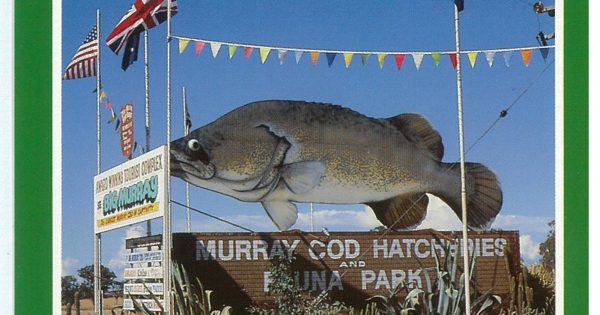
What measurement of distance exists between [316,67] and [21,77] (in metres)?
2.51

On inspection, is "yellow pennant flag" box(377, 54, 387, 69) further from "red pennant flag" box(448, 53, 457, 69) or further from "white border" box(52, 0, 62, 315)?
"white border" box(52, 0, 62, 315)

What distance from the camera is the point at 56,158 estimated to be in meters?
9.33

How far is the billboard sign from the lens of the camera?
1008 centimetres

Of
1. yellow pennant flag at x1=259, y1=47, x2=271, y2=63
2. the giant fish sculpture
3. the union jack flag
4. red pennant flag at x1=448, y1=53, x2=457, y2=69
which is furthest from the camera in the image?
red pennant flag at x1=448, y1=53, x2=457, y2=69

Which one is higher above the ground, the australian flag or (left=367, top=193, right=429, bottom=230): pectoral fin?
the australian flag

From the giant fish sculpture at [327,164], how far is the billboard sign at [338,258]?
187 millimetres

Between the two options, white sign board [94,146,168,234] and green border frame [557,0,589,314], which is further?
green border frame [557,0,589,314]

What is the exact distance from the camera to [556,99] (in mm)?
10242

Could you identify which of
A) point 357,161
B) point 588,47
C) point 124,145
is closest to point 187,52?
point 124,145

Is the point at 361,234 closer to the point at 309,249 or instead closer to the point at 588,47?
the point at 309,249
